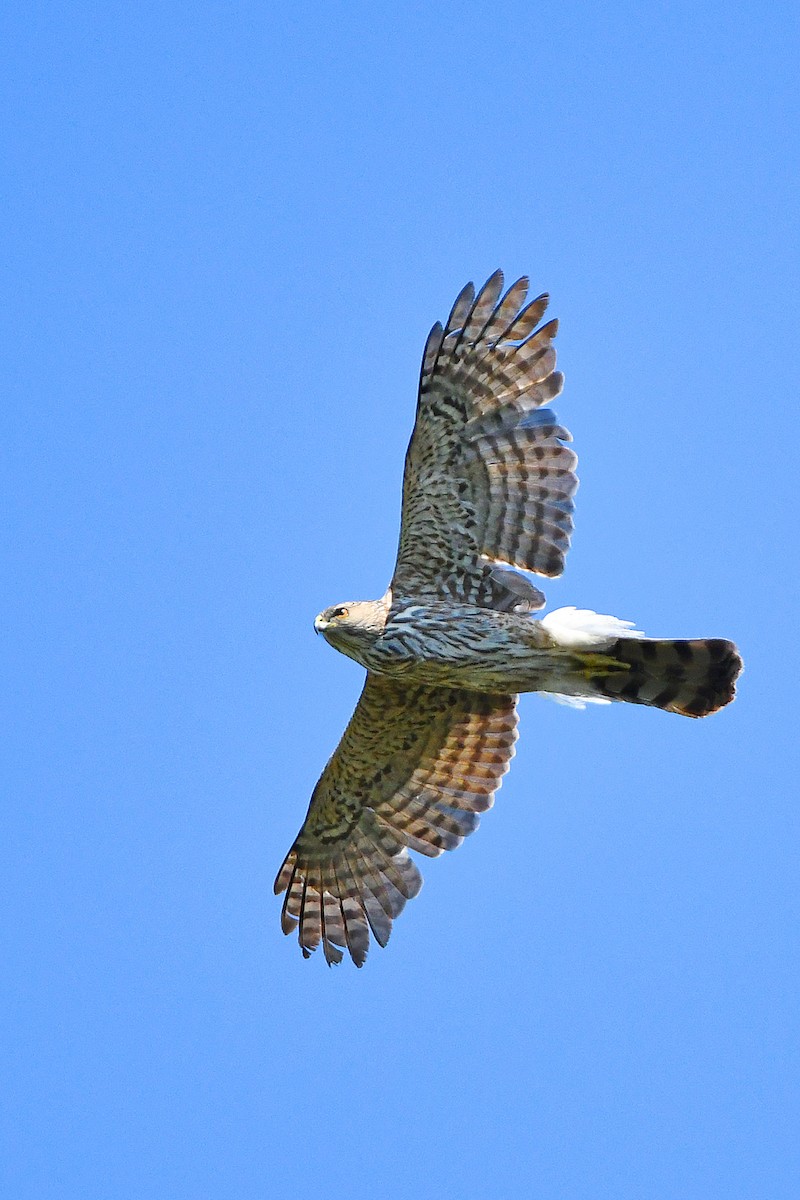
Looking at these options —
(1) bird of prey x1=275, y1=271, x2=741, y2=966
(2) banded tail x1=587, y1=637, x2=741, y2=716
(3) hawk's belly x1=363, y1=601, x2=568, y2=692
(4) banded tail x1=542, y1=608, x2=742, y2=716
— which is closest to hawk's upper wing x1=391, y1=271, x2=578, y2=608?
(1) bird of prey x1=275, y1=271, x2=741, y2=966

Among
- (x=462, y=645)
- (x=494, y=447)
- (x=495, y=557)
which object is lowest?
(x=462, y=645)

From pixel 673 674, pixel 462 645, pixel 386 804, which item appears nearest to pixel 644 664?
pixel 673 674

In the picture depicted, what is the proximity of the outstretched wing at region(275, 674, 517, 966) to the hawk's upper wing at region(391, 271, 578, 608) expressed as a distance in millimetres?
1178

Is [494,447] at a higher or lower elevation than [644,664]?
higher

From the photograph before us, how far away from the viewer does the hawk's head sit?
37.2 feet

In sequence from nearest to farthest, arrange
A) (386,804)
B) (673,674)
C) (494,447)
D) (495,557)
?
(673,674)
(494,447)
(495,557)
(386,804)

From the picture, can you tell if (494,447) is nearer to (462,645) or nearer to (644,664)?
(462,645)

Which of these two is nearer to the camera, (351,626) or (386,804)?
(351,626)

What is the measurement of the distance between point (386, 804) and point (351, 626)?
1.92 meters

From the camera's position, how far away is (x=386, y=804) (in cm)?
1275

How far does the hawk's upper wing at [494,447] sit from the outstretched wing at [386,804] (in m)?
1.18

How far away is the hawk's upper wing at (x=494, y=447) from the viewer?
11414mm

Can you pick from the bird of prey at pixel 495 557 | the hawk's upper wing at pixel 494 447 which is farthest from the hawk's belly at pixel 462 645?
the hawk's upper wing at pixel 494 447

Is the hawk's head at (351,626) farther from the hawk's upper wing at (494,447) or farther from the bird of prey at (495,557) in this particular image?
the hawk's upper wing at (494,447)
